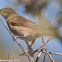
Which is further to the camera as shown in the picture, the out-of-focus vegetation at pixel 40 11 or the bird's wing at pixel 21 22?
the bird's wing at pixel 21 22

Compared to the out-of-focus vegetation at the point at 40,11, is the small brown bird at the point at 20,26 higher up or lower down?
lower down

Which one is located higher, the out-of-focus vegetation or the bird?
the out-of-focus vegetation

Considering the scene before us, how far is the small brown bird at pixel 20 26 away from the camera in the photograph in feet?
1.41

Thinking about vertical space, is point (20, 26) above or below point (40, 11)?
below

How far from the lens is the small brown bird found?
428 millimetres

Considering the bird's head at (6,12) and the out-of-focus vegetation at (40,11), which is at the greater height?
the out-of-focus vegetation at (40,11)

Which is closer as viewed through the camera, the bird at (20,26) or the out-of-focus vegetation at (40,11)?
the out-of-focus vegetation at (40,11)

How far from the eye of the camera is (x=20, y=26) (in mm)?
482

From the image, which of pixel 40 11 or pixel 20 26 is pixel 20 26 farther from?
pixel 40 11

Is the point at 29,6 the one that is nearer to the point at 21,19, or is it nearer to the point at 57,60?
the point at 21,19

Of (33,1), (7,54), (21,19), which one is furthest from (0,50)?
(33,1)

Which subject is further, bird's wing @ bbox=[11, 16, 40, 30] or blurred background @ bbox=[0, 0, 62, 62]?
bird's wing @ bbox=[11, 16, 40, 30]

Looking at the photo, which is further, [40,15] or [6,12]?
[6,12]

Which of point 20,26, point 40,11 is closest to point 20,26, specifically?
point 20,26
